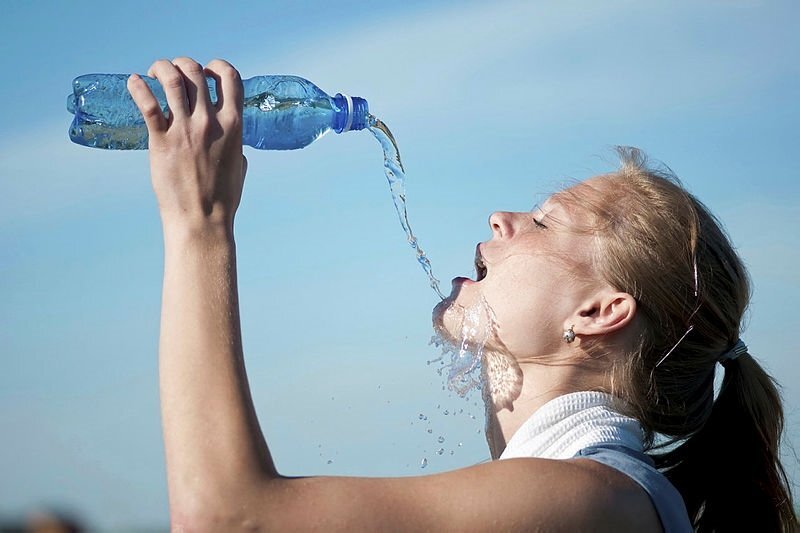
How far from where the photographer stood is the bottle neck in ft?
10.6

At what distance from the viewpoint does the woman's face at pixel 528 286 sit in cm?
298

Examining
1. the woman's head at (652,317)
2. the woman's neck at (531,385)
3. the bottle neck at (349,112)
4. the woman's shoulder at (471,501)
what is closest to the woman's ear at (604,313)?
the woman's head at (652,317)

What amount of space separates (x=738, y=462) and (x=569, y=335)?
777mm

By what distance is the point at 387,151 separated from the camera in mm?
3459

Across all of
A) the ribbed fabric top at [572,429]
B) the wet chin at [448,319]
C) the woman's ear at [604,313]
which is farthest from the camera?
the wet chin at [448,319]

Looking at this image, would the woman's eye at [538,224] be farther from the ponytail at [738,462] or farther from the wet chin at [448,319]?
the ponytail at [738,462]

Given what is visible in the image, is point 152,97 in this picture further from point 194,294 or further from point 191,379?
point 191,379

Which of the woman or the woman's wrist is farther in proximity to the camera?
the woman's wrist

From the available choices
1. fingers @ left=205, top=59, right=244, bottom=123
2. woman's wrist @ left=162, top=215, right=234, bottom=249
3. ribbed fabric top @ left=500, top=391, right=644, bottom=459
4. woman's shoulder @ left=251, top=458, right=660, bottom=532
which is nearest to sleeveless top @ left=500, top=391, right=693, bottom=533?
ribbed fabric top @ left=500, top=391, right=644, bottom=459

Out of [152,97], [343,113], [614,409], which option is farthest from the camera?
[343,113]

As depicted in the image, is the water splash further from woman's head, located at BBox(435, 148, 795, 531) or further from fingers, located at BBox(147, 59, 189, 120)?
fingers, located at BBox(147, 59, 189, 120)

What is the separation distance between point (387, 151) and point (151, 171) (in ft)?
4.28

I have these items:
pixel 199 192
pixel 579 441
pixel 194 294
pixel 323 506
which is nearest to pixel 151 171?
pixel 199 192

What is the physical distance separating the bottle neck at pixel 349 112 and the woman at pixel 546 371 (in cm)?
52
